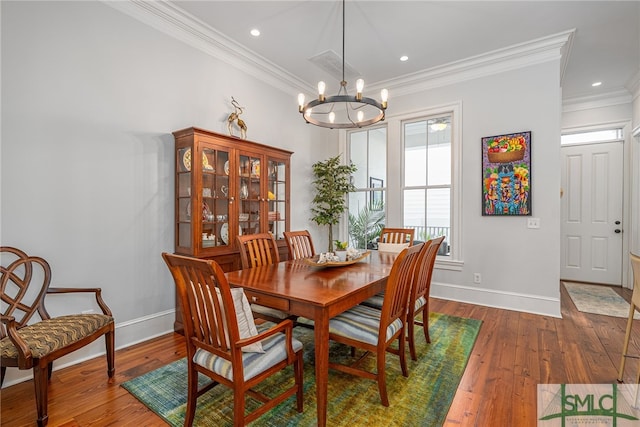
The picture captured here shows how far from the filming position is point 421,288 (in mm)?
2660

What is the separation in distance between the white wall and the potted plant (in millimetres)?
2008

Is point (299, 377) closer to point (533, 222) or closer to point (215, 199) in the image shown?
point (215, 199)

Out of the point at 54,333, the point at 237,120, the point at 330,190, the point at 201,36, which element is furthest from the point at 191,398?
the point at 330,190

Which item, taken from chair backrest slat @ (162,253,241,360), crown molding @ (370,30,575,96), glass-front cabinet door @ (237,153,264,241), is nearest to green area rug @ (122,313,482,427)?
chair backrest slat @ (162,253,241,360)

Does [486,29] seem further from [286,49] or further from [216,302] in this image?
[216,302]

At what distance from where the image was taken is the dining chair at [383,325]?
1.84 m

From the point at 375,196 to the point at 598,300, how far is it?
3.33 m

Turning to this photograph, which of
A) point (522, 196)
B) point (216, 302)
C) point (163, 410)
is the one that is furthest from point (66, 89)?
point (522, 196)

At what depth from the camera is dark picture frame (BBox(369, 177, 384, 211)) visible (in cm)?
502

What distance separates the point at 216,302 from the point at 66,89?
2.26m

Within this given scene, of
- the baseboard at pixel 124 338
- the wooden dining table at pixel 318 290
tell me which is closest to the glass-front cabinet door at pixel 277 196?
the wooden dining table at pixel 318 290

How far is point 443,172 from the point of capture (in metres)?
4.39

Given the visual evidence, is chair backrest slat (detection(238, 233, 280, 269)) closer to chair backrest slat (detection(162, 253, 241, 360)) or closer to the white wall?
the white wall

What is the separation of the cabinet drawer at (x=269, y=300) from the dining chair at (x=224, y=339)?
0.14m
